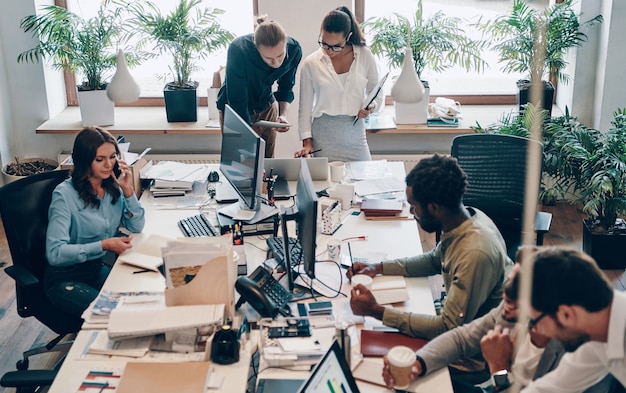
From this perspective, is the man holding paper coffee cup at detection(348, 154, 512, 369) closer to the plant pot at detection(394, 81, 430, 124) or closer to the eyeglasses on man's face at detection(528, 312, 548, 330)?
the eyeglasses on man's face at detection(528, 312, 548, 330)

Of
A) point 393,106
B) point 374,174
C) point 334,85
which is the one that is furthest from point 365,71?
point 393,106

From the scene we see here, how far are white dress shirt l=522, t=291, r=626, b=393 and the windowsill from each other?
318cm

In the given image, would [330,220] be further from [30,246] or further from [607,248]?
[607,248]

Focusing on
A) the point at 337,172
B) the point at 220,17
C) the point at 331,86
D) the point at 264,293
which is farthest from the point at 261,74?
the point at 264,293

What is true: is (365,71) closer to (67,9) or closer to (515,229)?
(515,229)

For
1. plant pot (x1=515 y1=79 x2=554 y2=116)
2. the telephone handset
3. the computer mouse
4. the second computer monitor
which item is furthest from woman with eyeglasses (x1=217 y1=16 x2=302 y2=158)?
plant pot (x1=515 y1=79 x2=554 y2=116)

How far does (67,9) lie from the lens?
5359 mm

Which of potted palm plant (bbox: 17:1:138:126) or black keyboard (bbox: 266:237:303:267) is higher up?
potted palm plant (bbox: 17:1:138:126)

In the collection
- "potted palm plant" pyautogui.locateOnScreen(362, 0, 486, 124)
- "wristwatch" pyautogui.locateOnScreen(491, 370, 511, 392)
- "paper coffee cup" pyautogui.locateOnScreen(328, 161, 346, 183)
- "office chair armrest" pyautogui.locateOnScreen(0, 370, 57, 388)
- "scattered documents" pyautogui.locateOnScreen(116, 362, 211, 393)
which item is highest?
"potted palm plant" pyautogui.locateOnScreen(362, 0, 486, 124)

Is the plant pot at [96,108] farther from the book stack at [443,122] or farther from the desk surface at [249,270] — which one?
the book stack at [443,122]

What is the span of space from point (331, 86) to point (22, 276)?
1972 mm

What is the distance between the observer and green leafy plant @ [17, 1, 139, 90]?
4.94m

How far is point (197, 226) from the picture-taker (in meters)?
3.44

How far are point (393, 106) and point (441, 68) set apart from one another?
618 millimetres
